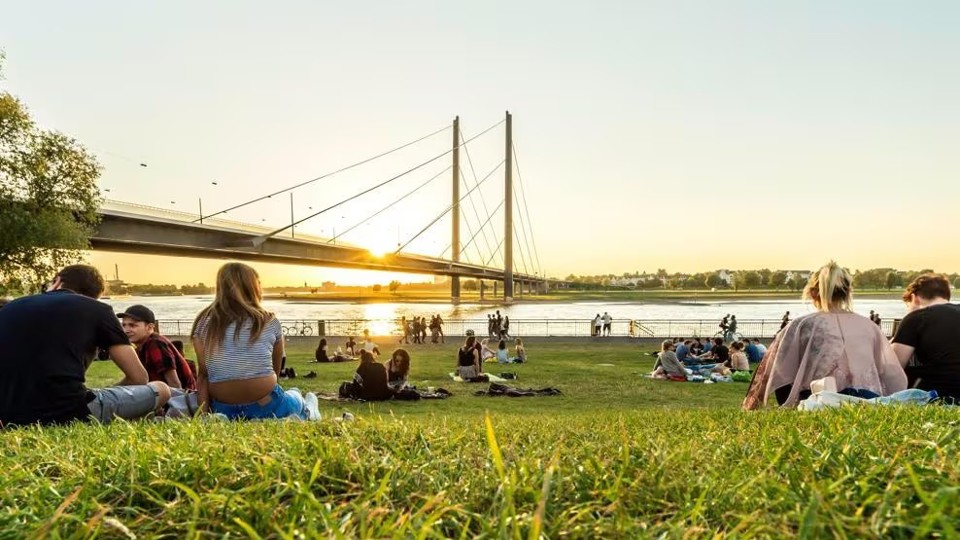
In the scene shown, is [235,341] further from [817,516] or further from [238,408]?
[817,516]

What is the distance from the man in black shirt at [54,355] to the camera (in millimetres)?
3570

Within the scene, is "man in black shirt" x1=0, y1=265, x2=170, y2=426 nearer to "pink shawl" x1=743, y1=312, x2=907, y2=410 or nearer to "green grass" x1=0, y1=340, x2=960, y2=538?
"green grass" x1=0, y1=340, x2=960, y2=538

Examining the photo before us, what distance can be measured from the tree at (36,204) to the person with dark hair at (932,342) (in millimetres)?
20858

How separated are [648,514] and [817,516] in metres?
0.26

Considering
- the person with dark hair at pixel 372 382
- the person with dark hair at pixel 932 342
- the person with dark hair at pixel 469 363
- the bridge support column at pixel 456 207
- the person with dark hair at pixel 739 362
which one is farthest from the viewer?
the bridge support column at pixel 456 207

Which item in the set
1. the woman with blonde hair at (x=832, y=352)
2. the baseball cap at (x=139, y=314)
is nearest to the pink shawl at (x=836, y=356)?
the woman with blonde hair at (x=832, y=352)

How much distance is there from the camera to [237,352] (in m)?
4.39

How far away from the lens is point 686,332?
3359 cm

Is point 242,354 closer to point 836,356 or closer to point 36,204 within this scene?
point 836,356

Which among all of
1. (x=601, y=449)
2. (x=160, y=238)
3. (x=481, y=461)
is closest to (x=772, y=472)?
(x=601, y=449)

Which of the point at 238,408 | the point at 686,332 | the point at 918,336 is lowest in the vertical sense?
the point at 686,332

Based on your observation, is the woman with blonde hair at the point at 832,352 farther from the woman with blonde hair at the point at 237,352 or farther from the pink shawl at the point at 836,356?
the woman with blonde hair at the point at 237,352

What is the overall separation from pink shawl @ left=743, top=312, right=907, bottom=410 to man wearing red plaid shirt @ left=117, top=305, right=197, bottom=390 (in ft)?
16.8

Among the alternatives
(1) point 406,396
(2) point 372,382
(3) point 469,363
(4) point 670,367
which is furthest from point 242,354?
(4) point 670,367
